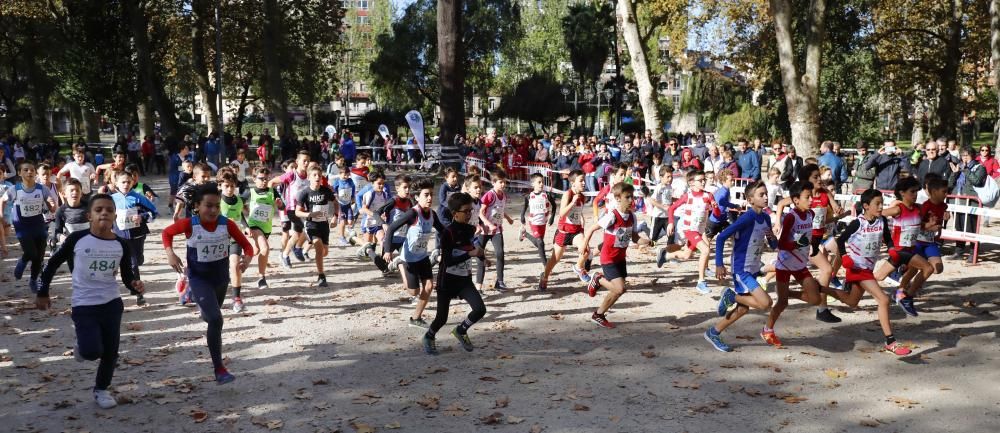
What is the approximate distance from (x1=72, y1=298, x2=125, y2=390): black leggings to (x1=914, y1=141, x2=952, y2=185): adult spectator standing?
13079mm

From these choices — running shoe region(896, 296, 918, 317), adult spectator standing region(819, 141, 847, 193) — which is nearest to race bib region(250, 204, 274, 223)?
running shoe region(896, 296, 918, 317)

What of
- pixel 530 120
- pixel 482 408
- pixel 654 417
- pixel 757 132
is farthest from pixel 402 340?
pixel 530 120

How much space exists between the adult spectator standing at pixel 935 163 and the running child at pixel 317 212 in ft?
33.0

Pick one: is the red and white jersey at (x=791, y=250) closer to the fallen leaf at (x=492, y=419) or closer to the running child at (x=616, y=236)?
the running child at (x=616, y=236)

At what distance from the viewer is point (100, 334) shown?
6.26 m

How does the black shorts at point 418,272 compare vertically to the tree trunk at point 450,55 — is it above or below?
below

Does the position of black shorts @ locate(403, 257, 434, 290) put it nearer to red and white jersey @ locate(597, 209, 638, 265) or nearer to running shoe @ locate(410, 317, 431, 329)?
running shoe @ locate(410, 317, 431, 329)

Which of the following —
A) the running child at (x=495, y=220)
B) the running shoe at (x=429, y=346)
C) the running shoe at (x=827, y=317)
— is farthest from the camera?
the running child at (x=495, y=220)

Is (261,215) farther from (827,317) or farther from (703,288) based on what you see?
(827,317)

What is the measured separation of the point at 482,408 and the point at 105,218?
122 inches

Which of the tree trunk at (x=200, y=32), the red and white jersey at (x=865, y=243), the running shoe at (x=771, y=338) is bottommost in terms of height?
the running shoe at (x=771, y=338)

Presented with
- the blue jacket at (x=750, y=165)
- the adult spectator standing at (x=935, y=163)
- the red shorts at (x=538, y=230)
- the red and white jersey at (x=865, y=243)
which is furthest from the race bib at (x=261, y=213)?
the blue jacket at (x=750, y=165)

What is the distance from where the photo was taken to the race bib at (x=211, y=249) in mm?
7129

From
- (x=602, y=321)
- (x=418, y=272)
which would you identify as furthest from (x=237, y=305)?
(x=602, y=321)
